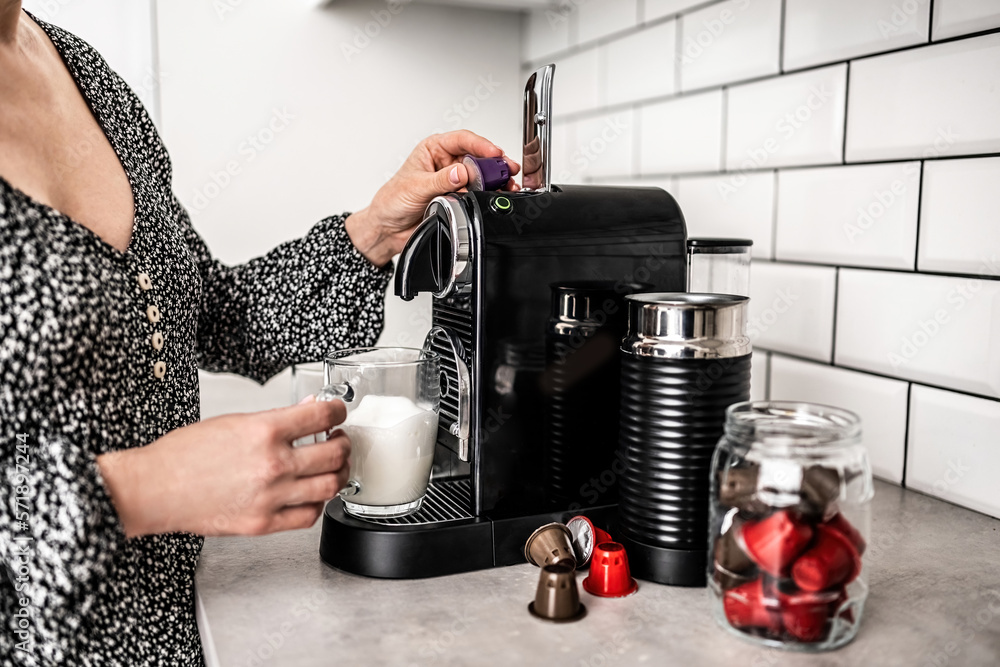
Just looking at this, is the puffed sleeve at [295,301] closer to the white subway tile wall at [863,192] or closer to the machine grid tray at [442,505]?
the machine grid tray at [442,505]

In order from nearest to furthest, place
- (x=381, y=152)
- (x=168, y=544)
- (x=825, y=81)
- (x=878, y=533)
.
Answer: (x=168, y=544), (x=878, y=533), (x=825, y=81), (x=381, y=152)

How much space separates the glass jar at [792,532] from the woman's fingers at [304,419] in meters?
0.30

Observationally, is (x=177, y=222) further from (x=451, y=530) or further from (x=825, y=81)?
(x=825, y=81)

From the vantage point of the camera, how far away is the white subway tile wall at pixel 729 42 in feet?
3.35

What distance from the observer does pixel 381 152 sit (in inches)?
54.5

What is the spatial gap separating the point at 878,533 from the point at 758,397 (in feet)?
1.09

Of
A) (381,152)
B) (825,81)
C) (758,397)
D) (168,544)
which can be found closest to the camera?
(168,544)

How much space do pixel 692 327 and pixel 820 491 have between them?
16cm

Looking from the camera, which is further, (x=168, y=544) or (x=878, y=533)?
(x=878, y=533)

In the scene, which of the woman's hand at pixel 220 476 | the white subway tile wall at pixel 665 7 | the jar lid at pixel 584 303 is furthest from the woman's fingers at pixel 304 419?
the white subway tile wall at pixel 665 7

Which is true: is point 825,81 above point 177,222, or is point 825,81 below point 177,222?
above

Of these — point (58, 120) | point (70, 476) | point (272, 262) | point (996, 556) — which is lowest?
point (996, 556)

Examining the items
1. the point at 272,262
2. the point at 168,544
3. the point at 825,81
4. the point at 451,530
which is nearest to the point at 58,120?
the point at 272,262

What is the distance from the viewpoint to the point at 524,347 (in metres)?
0.74
